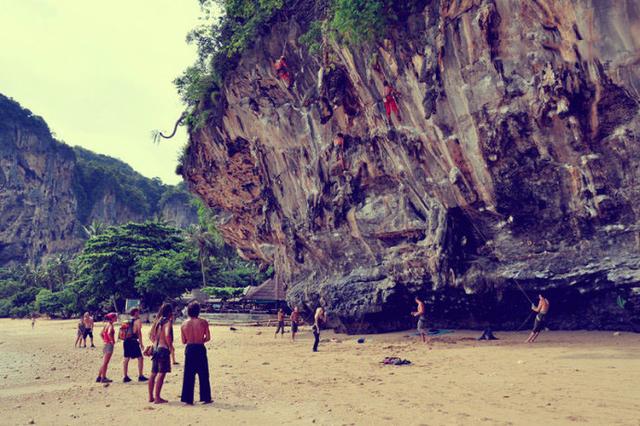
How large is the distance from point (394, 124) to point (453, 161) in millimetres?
2474

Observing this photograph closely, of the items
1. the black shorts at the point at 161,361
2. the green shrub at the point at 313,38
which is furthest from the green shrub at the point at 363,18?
the black shorts at the point at 161,361

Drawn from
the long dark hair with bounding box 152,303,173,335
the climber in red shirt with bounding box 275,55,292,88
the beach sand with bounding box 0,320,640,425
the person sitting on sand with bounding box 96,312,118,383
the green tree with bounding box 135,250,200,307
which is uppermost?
the climber in red shirt with bounding box 275,55,292,88

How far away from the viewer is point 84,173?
284 feet

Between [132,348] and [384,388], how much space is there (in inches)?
189

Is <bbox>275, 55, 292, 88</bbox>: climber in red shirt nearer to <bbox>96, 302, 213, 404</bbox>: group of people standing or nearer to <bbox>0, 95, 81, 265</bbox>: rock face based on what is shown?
<bbox>96, 302, 213, 404</bbox>: group of people standing

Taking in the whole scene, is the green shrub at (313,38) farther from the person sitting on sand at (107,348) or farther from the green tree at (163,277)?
the green tree at (163,277)

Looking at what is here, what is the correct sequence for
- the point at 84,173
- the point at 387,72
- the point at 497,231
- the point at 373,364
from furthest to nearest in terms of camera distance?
the point at 84,173 → the point at 387,72 → the point at 497,231 → the point at 373,364

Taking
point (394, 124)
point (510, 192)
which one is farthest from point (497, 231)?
point (394, 124)

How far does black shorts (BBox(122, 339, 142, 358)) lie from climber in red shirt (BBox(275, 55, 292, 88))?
1232 cm

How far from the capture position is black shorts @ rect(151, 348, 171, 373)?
6.60 m

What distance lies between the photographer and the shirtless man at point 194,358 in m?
6.41

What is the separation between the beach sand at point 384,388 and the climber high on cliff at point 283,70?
35.4 feet

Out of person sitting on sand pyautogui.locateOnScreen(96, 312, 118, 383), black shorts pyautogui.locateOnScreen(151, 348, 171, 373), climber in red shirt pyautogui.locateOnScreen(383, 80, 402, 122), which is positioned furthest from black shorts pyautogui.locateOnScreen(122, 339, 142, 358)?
climber in red shirt pyautogui.locateOnScreen(383, 80, 402, 122)

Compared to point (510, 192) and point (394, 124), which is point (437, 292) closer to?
point (510, 192)
